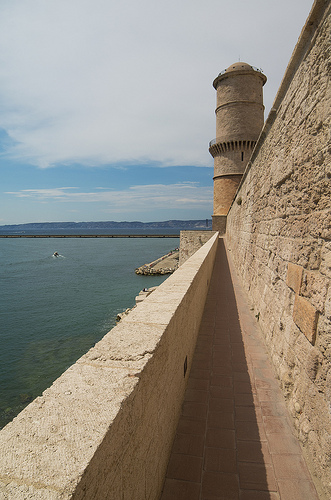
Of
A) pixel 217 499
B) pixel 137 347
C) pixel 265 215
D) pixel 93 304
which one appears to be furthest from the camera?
pixel 93 304

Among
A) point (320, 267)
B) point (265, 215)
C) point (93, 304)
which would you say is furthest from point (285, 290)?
point (93, 304)

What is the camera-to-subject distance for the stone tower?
24.3 m

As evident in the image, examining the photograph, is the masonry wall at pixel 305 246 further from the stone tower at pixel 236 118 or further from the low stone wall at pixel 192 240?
the stone tower at pixel 236 118

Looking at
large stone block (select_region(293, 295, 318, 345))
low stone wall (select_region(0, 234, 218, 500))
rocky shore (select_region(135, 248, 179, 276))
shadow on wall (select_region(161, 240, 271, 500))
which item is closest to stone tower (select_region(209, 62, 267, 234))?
rocky shore (select_region(135, 248, 179, 276))

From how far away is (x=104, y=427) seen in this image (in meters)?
1.08

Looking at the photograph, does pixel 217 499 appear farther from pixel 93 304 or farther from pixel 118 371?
pixel 93 304

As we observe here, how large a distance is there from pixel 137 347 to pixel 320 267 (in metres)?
1.55

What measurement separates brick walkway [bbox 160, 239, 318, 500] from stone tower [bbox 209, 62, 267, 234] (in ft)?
77.8

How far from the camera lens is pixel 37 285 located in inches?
1108

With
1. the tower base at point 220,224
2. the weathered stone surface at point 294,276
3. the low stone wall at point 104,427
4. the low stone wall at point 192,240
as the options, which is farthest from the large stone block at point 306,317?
the tower base at point 220,224

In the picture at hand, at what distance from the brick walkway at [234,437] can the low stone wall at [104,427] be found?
0.81 feet

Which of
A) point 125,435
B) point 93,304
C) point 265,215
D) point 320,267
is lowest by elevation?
point 93,304

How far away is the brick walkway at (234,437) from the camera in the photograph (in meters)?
1.97

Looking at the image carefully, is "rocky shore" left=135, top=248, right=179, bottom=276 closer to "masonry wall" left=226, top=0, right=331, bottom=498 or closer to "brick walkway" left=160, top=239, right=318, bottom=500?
"brick walkway" left=160, top=239, right=318, bottom=500
